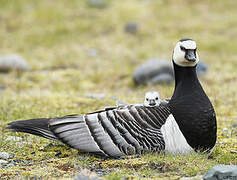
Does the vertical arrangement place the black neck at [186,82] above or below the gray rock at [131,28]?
below

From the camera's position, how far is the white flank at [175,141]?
260 inches

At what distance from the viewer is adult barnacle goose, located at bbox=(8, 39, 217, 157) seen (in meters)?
6.63

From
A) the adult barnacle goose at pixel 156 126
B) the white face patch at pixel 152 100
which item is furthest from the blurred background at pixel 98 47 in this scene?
the adult barnacle goose at pixel 156 126

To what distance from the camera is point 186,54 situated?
6.81 m

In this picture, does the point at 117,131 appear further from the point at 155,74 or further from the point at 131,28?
the point at 131,28

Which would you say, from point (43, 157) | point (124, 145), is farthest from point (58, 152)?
point (124, 145)

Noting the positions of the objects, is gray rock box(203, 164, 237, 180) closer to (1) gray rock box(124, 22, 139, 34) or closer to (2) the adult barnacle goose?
(2) the adult barnacle goose

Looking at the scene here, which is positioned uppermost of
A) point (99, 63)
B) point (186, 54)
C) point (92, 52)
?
point (92, 52)

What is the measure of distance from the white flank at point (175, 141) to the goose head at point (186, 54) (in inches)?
44.3

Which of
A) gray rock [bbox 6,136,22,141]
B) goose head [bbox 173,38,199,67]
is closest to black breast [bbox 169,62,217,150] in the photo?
goose head [bbox 173,38,199,67]

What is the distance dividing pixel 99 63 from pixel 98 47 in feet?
10.2

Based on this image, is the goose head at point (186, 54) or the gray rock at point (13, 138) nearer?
the goose head at point (186, 54)

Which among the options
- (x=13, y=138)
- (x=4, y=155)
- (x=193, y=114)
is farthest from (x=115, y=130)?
(x=13, y=138)

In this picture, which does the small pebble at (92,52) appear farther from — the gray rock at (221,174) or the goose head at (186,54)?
the gray rock at (221,174)
